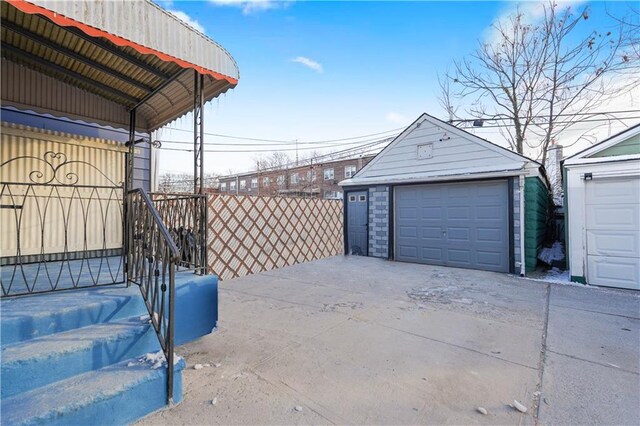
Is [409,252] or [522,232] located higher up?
[522,232]

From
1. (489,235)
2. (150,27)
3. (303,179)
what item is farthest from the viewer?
(303,179)

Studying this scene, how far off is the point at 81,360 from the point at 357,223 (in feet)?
22.5

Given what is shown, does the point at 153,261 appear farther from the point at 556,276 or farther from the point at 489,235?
the point at 556,276

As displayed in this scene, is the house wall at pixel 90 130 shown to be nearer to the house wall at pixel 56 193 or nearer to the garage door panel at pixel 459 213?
the house wall at pixel 56 193

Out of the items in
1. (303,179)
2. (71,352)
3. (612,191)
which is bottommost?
(71,352)

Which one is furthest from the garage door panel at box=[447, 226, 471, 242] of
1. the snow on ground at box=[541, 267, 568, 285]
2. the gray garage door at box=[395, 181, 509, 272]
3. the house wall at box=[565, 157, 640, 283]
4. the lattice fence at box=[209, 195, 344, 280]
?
the lattice fence at box=[209, 195, 344, 280]

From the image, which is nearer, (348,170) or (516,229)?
(516,229)

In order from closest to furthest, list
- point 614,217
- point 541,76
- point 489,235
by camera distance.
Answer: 1. point 614,217
2. point 489,235
3. point 541,76

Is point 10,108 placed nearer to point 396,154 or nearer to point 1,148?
point 1,148

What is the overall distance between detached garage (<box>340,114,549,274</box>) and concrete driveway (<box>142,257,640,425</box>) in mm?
1629

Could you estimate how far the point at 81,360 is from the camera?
164 cm

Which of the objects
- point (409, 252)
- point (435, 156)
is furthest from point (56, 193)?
point (435, 156)

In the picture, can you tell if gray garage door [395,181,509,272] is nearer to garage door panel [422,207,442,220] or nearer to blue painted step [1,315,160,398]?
garage door panel [422,207,442,220]

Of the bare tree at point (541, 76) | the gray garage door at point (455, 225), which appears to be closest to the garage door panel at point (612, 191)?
the gray garage door at point (455, 225)
